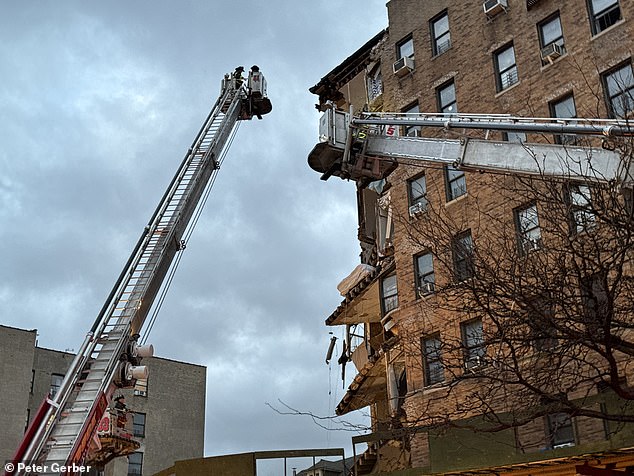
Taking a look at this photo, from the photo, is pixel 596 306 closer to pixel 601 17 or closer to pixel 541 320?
pixel 541 320

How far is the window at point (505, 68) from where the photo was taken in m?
23.8

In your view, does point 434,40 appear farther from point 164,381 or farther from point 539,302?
point 164,381

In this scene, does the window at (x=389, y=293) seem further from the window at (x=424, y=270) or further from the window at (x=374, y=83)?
the window at (x=374, y=83)

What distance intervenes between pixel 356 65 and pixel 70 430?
71.7 ft

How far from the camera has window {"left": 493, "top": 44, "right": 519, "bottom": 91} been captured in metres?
23.8

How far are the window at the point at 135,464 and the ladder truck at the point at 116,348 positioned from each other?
2853cm

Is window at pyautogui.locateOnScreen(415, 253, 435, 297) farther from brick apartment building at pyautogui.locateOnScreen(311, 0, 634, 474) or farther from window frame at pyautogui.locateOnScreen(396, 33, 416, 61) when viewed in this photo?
window frame at pyautogui.locateOnScreen(396, 33, 416, 61)

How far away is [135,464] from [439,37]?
1291 inches

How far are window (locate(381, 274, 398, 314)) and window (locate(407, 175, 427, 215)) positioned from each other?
278cm

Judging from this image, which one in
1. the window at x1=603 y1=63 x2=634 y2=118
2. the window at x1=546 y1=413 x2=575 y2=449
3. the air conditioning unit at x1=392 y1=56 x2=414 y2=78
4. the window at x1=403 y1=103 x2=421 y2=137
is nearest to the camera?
the window at x1=546 y1=413 x2=575 y2=449

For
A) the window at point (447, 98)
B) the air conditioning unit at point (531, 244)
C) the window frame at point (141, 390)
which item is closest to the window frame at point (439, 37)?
the window at point (447, 98)

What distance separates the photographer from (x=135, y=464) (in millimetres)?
47594

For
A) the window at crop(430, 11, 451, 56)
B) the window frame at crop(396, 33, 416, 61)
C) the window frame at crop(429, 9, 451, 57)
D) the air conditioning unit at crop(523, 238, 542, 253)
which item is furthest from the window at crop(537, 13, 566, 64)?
the air conditioning unit at crop(523, 238, 542, 253)

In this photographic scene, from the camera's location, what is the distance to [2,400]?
4212 cm
